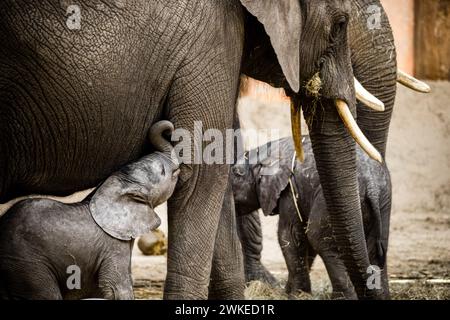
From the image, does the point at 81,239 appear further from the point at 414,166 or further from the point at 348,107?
the point at 414,166

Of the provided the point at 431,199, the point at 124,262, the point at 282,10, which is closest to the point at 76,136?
the point at 124,262

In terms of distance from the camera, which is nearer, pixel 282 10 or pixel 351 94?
pixel 282 10

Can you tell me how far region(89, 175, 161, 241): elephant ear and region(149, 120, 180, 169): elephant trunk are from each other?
247mm

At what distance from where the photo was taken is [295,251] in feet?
23.4

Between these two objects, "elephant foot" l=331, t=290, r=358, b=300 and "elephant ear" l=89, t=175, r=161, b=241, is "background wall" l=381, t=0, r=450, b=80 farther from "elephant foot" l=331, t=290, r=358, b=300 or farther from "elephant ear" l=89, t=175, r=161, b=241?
"elephant ear" l=89, t=175, r=161, b=241

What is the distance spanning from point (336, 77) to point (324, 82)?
2.5 inches

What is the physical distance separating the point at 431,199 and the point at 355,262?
4.96 metres

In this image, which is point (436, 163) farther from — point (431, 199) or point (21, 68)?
point (21, 68)

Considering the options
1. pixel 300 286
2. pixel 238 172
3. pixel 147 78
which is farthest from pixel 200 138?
pixel 238 172

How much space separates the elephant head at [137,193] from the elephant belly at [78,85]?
6.7 inches

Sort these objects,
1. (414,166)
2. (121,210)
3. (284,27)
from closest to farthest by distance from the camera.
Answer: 1. (121,210)
2. (284,27)
3. (414,166)

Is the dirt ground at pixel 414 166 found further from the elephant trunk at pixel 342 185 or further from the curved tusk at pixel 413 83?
the elephant trunk at pixel 342 185

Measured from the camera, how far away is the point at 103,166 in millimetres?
5219
